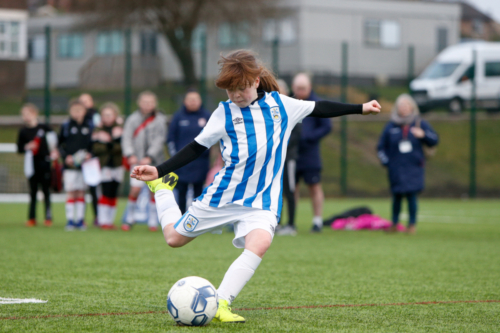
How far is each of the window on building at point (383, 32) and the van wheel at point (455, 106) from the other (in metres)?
13.2

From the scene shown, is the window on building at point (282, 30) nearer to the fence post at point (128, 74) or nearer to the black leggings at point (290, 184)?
the fence post at point (128, 74)

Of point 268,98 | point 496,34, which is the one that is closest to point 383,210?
point 268,98

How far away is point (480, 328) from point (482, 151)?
636 inches

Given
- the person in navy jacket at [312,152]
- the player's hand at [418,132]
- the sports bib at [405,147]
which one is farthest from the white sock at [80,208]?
the player's hand at [418,132]

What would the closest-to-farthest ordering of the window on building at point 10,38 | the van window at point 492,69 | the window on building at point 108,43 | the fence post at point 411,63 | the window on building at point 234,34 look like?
the fence post at point 411,63, the van window at point 492,69, the window on building at point 10,38, the window on building at point 234,34, the window on building at point 108,43

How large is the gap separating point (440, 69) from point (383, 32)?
35.7 ft

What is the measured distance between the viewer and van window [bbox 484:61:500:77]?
72.0 feet

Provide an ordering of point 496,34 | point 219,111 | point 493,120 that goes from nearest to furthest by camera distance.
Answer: point 219,111
point 493,120
point 496,34

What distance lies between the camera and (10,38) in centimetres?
2908

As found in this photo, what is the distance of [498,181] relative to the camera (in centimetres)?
1822

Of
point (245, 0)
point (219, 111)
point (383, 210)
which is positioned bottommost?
point (383, 210)

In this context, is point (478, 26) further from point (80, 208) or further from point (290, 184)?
point (80, 208)

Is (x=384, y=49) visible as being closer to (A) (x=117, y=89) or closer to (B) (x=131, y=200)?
(A) (x=117, y=89)

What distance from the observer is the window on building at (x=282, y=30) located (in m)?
31.1
